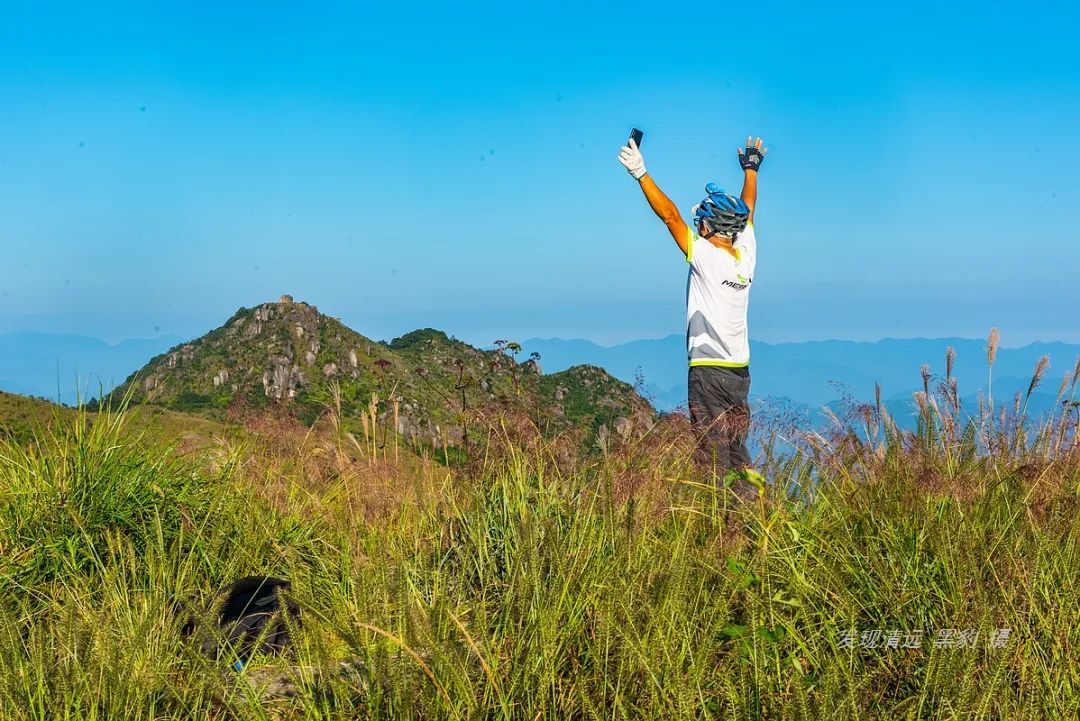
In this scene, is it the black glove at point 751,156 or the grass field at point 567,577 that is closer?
the grass field at point 567,577

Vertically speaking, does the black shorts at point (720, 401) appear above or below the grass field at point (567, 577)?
above

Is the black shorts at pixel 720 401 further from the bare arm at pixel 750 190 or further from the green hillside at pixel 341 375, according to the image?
the bare arm at pixel 750 190

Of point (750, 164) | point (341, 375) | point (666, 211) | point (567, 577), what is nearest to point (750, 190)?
point (750, 164)

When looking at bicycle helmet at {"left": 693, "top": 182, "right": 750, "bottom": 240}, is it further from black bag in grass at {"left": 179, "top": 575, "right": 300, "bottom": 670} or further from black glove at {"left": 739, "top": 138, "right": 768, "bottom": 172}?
black bag in grass at {"left": 179, "top": 575, "right": 300, "bottom": 670}

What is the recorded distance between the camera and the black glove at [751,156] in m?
8.38

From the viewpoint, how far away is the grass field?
3.17 m

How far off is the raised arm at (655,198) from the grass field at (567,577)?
1.84 meters

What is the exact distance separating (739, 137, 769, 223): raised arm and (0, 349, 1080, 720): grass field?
8.24 feet

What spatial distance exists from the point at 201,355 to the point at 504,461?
1403 inches

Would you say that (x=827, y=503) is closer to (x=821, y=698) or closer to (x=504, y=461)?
(x=504, y=461)

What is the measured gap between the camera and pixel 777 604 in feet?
13.2

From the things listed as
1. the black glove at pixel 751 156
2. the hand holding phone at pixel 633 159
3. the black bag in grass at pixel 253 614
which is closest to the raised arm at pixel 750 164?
the black glove at pixel 751 156

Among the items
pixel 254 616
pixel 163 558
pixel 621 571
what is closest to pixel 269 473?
pixel 163 558

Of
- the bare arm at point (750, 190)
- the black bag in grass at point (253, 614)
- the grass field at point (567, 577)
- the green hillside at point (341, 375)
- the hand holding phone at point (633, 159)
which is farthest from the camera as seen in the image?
the bare arm at point (750, 190)
